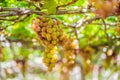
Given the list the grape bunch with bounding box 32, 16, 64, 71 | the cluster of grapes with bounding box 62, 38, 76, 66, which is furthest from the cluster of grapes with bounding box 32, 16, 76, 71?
the cluster of grapes with bounding box 62, 38, 76, 66

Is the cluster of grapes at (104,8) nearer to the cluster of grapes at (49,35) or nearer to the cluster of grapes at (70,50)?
the cluster of grapes at (49,35)

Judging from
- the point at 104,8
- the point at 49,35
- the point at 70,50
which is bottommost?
the point at 70,50

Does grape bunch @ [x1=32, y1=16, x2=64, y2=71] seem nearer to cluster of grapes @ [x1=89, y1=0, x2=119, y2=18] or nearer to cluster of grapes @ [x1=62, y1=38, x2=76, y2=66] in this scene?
cluster of grapes @ [x1=62, y1=38, x2=76, y2=66]

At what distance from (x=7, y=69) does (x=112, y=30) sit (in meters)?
2.15

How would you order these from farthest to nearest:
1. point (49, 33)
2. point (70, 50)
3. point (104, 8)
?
point (70, 50) → point (49, 33) → point (104, 8)

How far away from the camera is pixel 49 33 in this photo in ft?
4.95

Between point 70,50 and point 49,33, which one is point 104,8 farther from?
point 70,50

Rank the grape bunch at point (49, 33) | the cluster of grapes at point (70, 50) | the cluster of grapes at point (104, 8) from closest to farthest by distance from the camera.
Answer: the cluster of grapes at point (104, 8) < the grape bunch at point (49, 33) < the cluster of grapes at point (70, 50)

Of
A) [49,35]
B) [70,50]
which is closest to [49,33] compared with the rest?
[49,35]

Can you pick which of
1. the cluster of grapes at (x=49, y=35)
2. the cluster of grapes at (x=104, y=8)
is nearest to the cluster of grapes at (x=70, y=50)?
the cluster of grapes at (x=49, y=35)

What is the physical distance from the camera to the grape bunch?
4.97ft

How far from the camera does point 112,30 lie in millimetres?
2664

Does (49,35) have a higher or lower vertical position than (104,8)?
lower

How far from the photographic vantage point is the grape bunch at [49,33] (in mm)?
1516
